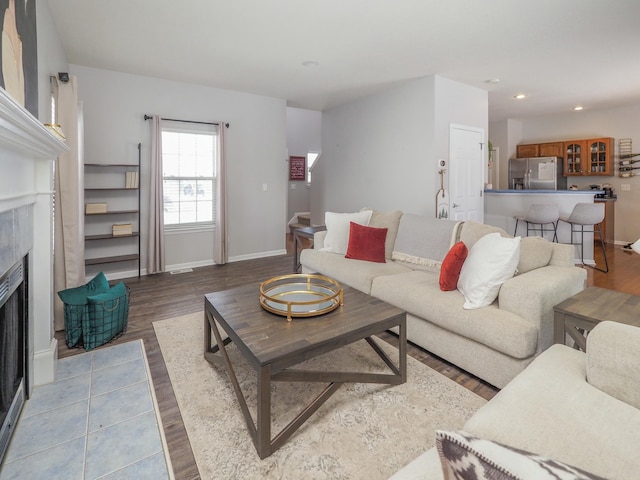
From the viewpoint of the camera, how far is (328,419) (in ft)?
5.61

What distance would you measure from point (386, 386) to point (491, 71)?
13.3 ft

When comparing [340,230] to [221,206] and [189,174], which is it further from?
[189,174]

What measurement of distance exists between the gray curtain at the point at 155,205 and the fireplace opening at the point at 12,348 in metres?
2.64

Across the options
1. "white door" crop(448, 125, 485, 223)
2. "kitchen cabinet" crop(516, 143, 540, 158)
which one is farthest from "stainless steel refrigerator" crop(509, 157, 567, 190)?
"white door" crop(448, 125, 485, 223)

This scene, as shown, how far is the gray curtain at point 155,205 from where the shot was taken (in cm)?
443

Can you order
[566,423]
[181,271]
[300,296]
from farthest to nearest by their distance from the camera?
[181,271]
[300,296]
[566,423]

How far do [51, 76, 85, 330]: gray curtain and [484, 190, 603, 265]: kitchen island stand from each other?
17.9 ft

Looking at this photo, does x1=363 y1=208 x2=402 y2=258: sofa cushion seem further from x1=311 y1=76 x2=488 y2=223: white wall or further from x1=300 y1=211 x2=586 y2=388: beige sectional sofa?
x1=311 y1=76 x2=488 y2=223: white wall

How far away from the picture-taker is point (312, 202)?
23.3 feet

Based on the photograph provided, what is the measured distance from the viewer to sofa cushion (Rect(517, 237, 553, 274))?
2.25 metres

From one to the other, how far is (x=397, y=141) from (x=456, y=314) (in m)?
3.42

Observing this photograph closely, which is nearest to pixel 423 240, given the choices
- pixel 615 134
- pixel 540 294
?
pixel 540 294

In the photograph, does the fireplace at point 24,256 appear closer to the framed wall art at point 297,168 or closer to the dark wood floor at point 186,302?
the dark wood floor at point 186,302

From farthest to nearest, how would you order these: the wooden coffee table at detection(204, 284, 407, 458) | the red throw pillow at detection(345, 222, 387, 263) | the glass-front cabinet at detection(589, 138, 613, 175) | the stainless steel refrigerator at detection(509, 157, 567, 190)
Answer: the stainless steel refrigerator at detection(509, 157, 567, 190)
the glass-front cabinet at detection(589, 138, 613, 175)
the red throw pillow at detection(345, 222, 387, 263)
the wooden coffee table at detection(204, 284, 407, 458)
